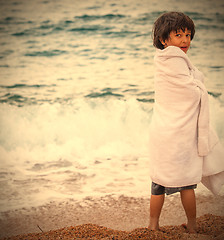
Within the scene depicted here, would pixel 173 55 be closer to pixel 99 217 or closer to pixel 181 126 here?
pixel 181 126

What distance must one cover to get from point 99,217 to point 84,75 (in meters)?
3.35

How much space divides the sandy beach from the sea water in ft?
4.03

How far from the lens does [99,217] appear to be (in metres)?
2.31

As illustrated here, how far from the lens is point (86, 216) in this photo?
234 centimetres

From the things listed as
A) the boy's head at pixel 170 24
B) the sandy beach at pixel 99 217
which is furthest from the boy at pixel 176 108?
the sandy beach at pixel 99 217

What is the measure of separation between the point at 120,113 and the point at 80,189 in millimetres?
2067

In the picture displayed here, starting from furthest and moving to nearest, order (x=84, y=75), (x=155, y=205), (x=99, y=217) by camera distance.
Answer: (x=84, y=75), (x=99, y=217), (x=155, y=205)

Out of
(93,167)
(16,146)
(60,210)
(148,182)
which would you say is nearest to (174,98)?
(60,210)

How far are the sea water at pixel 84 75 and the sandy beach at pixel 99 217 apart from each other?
123 cm

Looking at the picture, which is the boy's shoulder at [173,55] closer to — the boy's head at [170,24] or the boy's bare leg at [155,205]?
the boy's head at [170,24]

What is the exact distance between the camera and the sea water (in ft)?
14.1

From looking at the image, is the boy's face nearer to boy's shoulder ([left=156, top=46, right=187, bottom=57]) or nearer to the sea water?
boy's shoulder ([left=156, top=46, right=187, bottom=57])

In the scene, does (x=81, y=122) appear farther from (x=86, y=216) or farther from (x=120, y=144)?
(x=86, y=216)

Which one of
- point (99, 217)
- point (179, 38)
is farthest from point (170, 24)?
point (99, 217)
